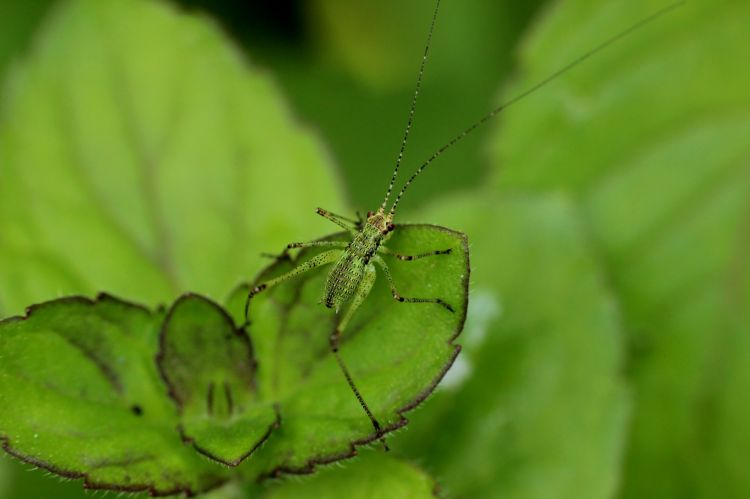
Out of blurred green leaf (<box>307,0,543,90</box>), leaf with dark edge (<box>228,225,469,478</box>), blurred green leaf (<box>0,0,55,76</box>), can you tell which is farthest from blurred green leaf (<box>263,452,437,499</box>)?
blurred green leaf (<box>0,0,55,76</box>)

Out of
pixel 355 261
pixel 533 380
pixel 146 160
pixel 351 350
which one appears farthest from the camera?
pixel 146 160

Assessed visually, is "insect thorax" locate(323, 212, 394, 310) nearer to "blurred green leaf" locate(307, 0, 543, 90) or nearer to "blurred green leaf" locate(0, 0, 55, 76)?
"blurred green leaf" locate(307, 0, 543, 90)

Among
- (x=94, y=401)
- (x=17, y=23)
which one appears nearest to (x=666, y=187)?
(x=94, y=401)

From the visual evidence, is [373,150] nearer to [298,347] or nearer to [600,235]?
[600,235]

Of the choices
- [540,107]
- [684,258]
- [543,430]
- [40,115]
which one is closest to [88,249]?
[40,115]

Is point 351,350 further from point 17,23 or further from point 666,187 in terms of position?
point 17,23

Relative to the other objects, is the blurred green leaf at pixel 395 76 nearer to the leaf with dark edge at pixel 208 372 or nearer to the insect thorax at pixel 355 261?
the insect thorax at pixel 355 261

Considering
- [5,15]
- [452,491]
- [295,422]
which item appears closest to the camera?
[295,422]
